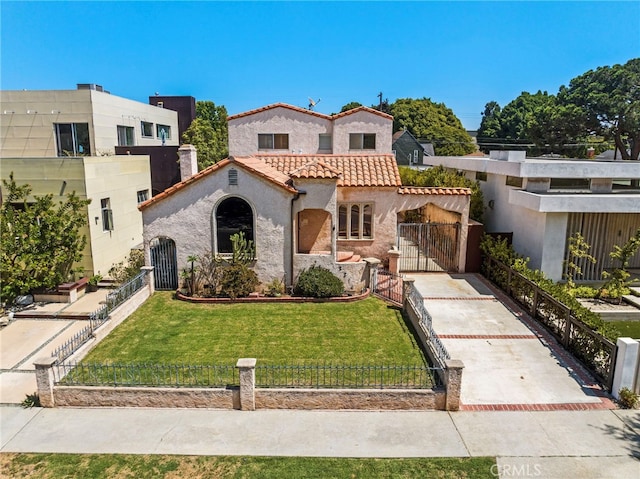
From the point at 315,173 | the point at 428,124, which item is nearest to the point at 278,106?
the point at 315,173

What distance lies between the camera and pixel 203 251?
64.7 ft

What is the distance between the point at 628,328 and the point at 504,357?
591cm

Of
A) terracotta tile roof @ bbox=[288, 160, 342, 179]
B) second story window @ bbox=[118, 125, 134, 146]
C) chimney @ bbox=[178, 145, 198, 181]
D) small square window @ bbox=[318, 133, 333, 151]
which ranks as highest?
second story window @ bbox=[118, 125, 134, 146]

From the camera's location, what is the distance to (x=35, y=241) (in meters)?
18.2

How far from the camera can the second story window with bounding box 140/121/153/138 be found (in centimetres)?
3681

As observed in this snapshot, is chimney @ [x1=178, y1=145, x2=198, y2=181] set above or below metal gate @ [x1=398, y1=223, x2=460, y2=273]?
above

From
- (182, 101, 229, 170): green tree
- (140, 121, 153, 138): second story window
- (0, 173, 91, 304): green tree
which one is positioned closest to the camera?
(0, 173, 91, 304): green tree

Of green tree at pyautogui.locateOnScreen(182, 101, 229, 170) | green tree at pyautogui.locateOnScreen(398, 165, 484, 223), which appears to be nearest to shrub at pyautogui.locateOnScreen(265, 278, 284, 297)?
green tree at pyautogui.locateOnScreen(398, 165, 484, 223)

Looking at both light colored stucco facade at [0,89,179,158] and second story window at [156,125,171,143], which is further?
second story window at [156,125,171,143]

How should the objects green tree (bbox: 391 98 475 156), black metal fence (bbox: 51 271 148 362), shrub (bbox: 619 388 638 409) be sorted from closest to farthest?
shrub (bbox: 619 388 638 409)
black metal fence (bbox: 51 271 148 362)
green tree (bbox: 391 98 475 156)

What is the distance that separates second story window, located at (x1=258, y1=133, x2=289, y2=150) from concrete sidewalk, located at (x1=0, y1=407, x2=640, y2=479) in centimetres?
1877

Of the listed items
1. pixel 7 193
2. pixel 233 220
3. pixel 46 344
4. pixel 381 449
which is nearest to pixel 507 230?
pixel 233 220

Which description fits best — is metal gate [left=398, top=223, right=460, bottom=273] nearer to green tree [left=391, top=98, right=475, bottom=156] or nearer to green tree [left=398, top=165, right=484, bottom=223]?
green tree [left=398, top=165, right=484, bottom=223]

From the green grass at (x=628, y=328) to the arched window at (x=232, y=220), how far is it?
14149 millimetres
